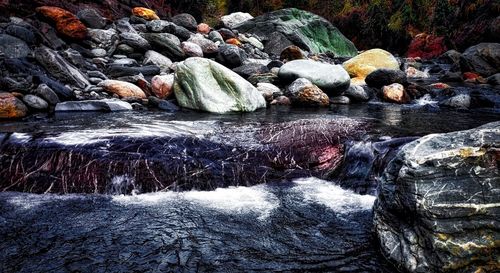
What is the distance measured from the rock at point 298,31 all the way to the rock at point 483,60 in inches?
287

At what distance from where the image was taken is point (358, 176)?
15.2 feet

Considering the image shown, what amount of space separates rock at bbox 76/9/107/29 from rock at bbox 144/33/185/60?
1718 mm

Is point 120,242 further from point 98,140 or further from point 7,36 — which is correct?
point 7,36

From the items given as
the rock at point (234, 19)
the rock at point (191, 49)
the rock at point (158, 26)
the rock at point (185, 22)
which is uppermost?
the rock at point (234, 19)

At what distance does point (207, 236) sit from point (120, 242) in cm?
72

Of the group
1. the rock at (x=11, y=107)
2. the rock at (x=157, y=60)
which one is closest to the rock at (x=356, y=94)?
the rock at (x=157, y=60)

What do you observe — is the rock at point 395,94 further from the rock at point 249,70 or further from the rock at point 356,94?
the rock at point 249,70

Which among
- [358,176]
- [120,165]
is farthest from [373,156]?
[120,165]

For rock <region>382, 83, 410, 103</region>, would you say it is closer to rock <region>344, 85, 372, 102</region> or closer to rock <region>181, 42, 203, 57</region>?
rock <region>344, 85, 372, 102</region>

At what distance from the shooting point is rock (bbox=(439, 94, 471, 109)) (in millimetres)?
8980

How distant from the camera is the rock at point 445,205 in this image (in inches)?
96.4

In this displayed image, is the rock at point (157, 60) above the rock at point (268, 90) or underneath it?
above

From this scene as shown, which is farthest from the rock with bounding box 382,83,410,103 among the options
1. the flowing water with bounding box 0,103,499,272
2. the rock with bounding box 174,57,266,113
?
the flowing water with bounding box 0,103,499,272

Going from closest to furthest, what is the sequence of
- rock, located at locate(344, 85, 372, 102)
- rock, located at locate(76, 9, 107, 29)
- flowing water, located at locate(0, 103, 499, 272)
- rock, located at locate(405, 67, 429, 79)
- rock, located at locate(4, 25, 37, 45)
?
flowing water, located at locate(0, 103, 499, 272)
rock, located at locate(4, 25, 37, 45)
rock, located at locate(344, 85, 372, 102)
rock, located at locate(76, 9, 107, 29)
rock, located at locate(405, 67, 429, 79)
